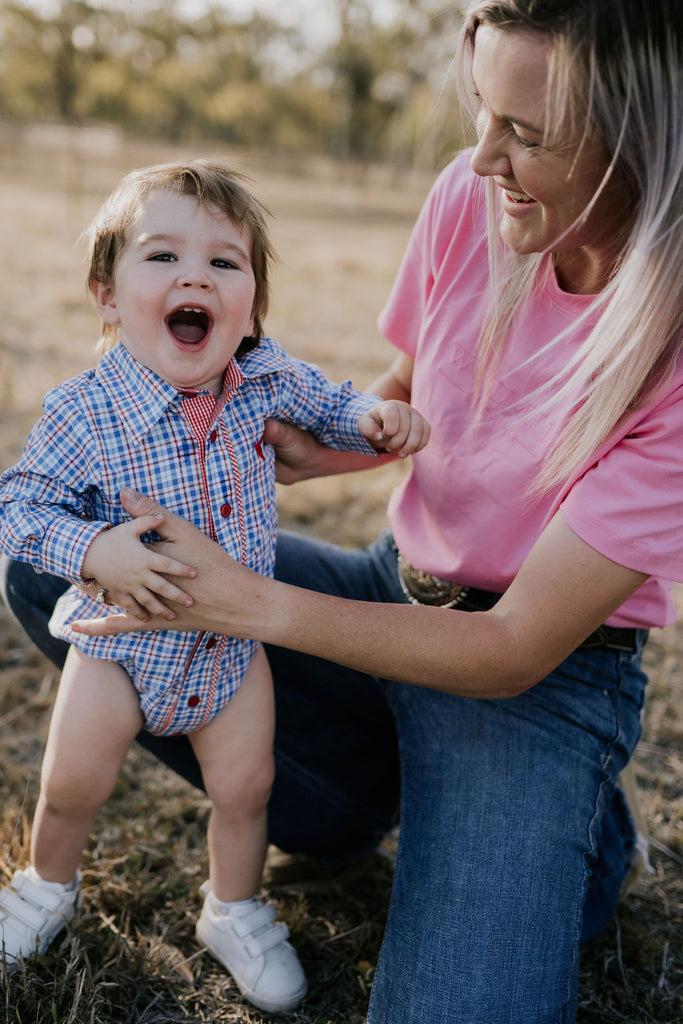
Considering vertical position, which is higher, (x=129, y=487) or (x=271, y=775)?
(x=129, y=487)

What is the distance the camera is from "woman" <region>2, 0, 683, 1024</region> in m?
1.42

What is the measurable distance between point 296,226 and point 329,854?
572 inches

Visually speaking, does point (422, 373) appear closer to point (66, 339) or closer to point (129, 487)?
point (129, 487)

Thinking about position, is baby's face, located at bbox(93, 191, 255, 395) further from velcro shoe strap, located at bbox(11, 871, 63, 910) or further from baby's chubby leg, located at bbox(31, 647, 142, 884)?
velcro shoe strap, located at bbox(11, 871, 63, 910)

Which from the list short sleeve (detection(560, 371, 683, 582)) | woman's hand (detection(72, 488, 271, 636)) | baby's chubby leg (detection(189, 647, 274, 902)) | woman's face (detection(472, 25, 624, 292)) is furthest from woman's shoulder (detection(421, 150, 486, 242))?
baby's chubby leg (detection(189, 647, 274, 902))

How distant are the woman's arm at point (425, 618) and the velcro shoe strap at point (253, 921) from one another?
0.62 metres

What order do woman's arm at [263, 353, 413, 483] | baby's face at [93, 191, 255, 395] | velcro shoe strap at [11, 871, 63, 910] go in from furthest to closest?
woman's arm at [263, 353, 413, 483] < velcro shoe strap at [11, 871, 63, 910] < baby's face at [93, 191, 255, 395]

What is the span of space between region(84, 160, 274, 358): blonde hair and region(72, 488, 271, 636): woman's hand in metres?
0.45

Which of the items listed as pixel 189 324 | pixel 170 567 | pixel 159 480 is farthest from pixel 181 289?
pixel 170 567

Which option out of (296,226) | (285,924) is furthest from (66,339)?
(296,226)

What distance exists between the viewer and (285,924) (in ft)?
6.26

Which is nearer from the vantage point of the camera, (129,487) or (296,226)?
(129,487)

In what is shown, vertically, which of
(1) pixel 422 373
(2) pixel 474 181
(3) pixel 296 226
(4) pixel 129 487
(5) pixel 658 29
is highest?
(5) pixel 658 29

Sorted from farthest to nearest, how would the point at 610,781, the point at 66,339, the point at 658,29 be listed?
the point at 66,339 < the point at 610,781 < the point at 658,29
